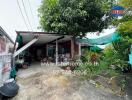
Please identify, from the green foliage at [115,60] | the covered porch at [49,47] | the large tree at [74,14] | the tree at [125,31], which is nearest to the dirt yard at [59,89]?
the green foliage at [115,60]

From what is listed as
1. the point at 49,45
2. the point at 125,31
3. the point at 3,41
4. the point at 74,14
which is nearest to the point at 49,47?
the point at 49,45

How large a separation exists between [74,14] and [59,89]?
5.27 meters

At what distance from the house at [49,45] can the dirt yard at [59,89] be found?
3020 mm

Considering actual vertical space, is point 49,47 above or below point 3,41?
below

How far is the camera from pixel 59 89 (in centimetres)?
872

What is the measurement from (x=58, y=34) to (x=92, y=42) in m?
3.79

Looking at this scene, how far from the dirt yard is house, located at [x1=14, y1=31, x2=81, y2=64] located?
3020mm

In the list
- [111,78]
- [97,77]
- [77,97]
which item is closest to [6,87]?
[77,97]

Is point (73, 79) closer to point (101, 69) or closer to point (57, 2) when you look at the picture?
point (101, 69)

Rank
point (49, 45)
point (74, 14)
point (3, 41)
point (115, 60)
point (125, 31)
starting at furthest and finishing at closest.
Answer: point (49, 45), point (3, 41), point (74, 14), point (115, 60), point (125, 31)

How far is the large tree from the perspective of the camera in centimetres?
1198

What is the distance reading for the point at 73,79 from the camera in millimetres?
9891

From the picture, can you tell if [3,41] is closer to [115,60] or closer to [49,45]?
[49,45]

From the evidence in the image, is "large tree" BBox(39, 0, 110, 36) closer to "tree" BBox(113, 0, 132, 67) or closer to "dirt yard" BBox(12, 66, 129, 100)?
"tree" BBox(113, 0, 132, 67)
